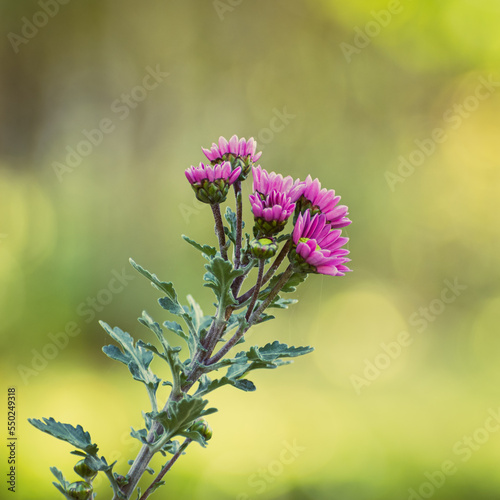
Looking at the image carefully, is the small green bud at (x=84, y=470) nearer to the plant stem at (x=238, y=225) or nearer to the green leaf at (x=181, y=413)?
the green leaf at (x=181, y=413)

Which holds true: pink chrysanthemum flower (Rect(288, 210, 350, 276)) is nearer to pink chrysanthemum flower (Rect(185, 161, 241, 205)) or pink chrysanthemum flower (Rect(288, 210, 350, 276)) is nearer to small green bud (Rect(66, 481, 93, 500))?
pink chrysanthemum flower (Rect(185, 161, 241, 205))

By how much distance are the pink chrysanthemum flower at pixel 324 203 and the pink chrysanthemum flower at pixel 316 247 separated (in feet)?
0.05

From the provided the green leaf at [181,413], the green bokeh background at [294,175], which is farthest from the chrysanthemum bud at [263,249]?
the green bokeh background at [294,175]

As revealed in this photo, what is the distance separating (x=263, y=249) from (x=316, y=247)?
0.04 metres

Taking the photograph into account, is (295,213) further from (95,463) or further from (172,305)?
(95,463)

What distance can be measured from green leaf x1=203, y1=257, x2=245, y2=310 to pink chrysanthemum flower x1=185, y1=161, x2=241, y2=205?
62 millimetres

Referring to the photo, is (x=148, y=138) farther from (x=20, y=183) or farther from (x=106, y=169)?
(x=20, y=183)

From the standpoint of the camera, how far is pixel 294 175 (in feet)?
5.58

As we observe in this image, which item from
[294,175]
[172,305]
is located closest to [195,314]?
[172,305]

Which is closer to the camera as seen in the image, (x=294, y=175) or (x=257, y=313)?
(x=257, y=313)

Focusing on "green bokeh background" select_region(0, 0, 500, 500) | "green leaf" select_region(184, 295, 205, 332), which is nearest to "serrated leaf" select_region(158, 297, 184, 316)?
"green leaf" select_region(184, 295, 205, 332)

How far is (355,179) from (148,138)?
667 mm

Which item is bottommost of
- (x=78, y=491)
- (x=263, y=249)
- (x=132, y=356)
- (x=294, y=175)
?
(x=78, y=491)

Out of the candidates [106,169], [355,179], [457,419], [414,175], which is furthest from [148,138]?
[457,419]
